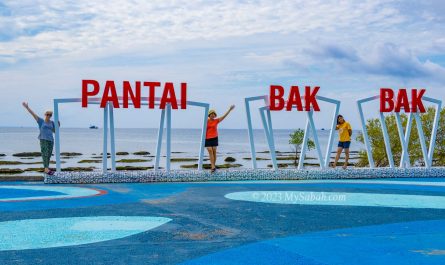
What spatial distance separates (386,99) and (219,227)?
11.9m

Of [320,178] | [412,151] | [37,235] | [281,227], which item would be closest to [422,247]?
[281,227]

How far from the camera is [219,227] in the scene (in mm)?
9156

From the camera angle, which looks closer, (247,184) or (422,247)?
(422,247)

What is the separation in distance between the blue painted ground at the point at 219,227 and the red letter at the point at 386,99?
5.17m

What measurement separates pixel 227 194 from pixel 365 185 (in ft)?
16.4

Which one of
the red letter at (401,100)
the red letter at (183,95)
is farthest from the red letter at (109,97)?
the red letter at (401,100)

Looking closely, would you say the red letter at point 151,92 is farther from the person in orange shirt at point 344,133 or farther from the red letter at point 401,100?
the red letter at point 401,100

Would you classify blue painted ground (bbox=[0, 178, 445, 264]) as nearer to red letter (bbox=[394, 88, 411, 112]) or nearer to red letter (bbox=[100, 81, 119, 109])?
red letter (bbox=[100, 81, 119, 109])

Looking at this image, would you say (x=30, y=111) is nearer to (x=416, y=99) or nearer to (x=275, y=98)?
(x=275, y=98)

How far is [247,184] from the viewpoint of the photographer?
1627 centimetres

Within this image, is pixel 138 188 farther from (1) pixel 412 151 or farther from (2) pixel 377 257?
(1) pixel 412 151

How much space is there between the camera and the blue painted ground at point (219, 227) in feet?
24.0

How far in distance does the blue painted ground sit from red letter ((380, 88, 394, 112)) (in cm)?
517

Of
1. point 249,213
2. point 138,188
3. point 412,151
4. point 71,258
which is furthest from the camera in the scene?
point 412,151
